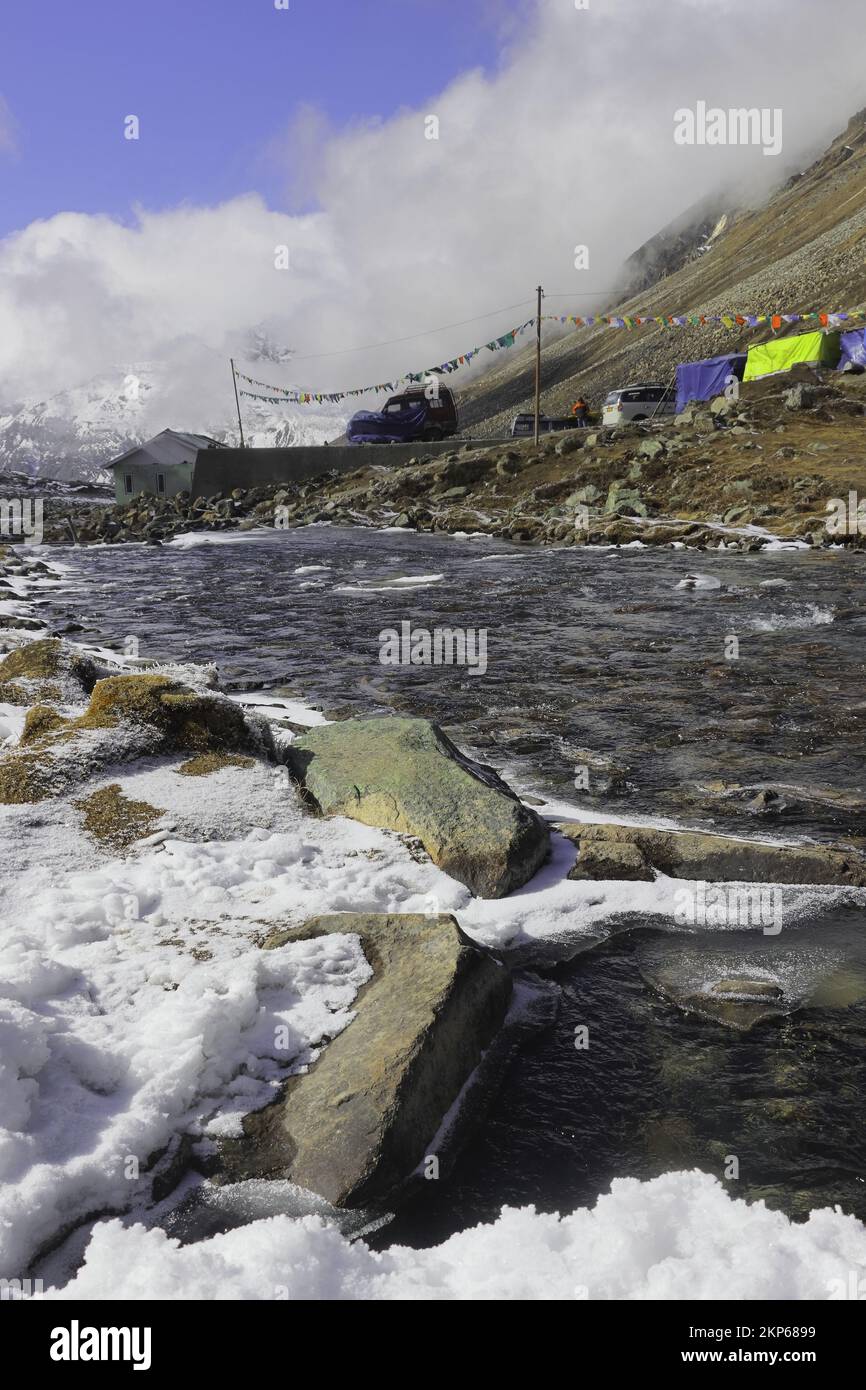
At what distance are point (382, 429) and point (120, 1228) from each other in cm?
4662

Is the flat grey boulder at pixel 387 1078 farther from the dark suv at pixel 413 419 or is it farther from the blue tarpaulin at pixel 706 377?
the dark suv at pixel 413 419

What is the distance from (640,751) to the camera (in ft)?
26.0

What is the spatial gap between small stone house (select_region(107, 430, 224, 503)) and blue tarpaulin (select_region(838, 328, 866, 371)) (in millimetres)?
40025

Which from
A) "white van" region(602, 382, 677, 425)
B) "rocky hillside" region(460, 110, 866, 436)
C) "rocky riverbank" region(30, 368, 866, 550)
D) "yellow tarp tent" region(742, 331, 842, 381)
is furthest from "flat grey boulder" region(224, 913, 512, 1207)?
"rocky hillside" region(460, 110, 866, 436)

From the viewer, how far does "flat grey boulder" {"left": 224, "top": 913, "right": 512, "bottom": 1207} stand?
3.27m

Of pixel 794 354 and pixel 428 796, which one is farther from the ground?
pixel 794 354

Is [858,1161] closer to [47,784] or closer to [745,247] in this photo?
[47,784]

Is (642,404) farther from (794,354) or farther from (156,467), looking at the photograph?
(156,467)

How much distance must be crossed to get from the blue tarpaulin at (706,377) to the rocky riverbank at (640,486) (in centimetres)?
555

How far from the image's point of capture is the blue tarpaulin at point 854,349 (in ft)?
123

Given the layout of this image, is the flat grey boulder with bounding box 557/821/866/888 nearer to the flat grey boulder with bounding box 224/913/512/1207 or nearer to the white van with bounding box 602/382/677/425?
the flat grey boulder with bounding box 224/913/512/1207

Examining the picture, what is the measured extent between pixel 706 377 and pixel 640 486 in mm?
17170

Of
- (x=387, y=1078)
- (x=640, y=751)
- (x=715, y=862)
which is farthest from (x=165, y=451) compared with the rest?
(x=387, y=1078)

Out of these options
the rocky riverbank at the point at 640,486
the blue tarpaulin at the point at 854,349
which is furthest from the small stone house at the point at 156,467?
the blue tarpaulin at the point at 854,349
